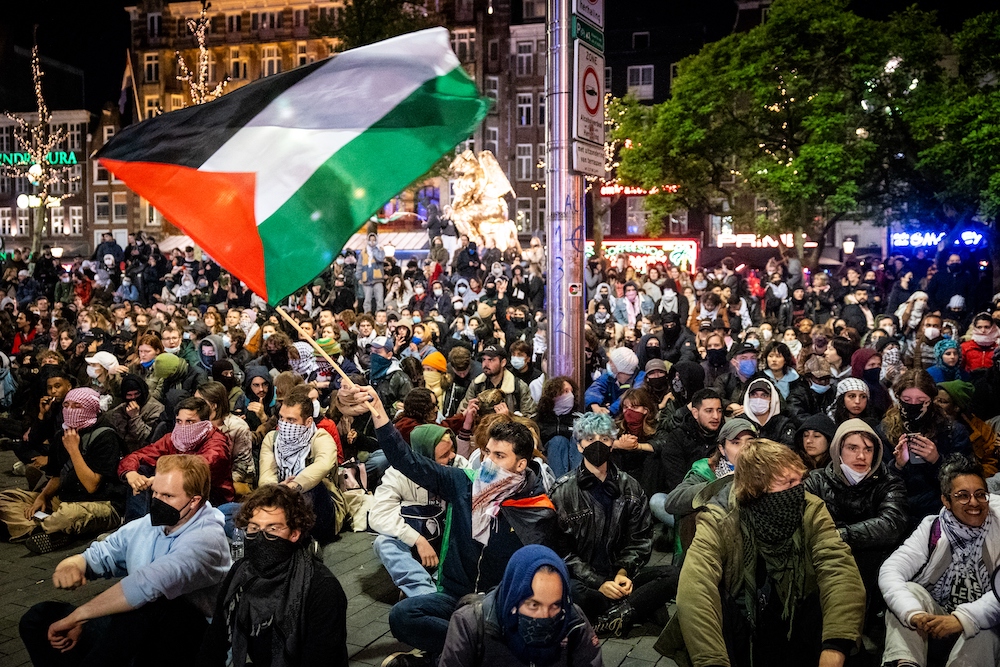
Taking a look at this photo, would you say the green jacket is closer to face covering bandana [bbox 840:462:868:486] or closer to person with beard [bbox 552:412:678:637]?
person with beard [bbox 552:412:678:637]

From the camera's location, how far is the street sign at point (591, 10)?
7.30 m

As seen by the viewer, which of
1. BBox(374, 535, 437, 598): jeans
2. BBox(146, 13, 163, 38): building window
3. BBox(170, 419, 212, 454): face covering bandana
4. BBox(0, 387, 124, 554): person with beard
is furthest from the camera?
BBox(146, 13, 163, 38): building window

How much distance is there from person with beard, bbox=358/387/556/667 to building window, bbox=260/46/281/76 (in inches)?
2029

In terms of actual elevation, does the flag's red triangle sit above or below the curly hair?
above

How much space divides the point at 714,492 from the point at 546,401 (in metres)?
2.70

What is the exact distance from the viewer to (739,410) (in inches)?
281

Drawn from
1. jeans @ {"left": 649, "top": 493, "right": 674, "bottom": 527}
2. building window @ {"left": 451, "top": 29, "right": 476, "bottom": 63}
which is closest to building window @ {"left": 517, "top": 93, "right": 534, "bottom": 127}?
building window @ {"left": 451, "top": 29, "right": 476, "bottom": 63}

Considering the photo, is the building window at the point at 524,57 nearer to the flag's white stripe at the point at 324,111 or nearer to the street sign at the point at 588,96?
the street sign at the point at 588,96

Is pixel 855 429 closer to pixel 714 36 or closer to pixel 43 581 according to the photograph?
pixel 43 581

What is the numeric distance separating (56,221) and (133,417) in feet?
182

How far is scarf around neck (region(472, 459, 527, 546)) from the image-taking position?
445 cm

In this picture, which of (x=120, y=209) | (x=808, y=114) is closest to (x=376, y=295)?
(x=808, y=114)

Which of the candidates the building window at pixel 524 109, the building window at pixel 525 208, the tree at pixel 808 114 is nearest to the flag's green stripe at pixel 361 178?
the tree at pixel 808 114

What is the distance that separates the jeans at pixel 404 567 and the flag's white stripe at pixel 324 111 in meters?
2.30
